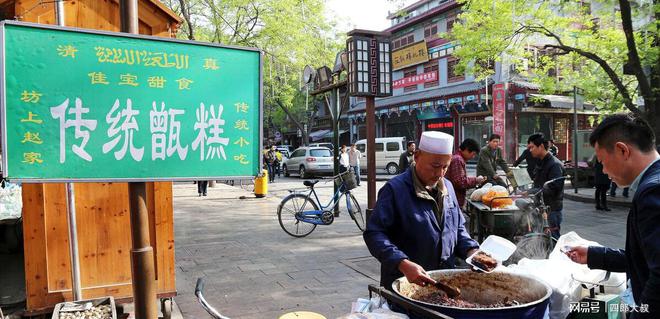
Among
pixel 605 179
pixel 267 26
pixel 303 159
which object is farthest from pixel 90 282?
pixel 303 159

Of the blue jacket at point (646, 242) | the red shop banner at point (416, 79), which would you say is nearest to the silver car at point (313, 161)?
the red shop banner at point (416, 79)

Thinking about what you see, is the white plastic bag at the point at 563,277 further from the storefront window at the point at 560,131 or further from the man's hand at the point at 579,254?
the storefront window at the point at 560,131

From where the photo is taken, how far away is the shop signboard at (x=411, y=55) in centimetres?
2762

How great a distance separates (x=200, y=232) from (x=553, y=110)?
21364mm

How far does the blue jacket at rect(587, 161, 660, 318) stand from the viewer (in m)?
1.71

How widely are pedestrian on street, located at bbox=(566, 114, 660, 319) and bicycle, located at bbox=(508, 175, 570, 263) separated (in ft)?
10.0

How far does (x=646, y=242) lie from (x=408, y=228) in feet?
3.71

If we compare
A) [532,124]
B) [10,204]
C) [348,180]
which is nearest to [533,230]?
[348,180]

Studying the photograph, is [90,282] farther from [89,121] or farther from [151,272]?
[89,121]

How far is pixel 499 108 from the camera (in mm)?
22297

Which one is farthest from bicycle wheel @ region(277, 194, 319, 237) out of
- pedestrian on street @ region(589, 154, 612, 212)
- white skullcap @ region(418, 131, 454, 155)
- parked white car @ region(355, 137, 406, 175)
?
parked white car @ region(355, 137, 406, 175)

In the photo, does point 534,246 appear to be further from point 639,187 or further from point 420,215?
point 639,187

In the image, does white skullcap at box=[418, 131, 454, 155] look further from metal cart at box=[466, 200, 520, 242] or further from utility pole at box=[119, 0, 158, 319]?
metal cart at box=[466, 200, 520, 242]

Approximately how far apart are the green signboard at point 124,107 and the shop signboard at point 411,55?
2629cm
